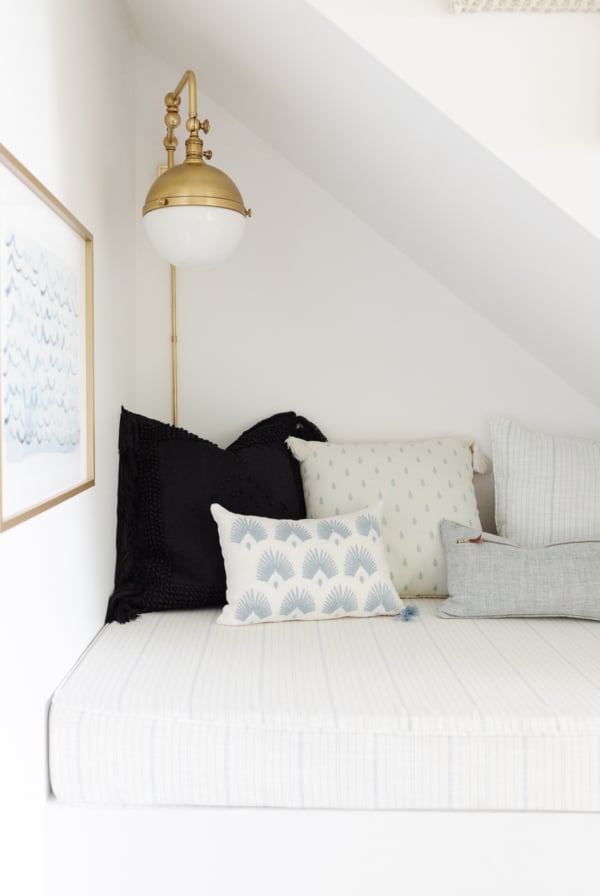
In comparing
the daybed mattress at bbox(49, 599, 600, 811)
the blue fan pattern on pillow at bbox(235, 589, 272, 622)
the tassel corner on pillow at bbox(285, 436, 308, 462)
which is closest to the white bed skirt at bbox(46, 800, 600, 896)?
the daybed mattress at bbox(49, 599, 600, 811)

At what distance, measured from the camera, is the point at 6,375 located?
4.45ft

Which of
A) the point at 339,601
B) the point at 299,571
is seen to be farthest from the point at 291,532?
the point at 339,601

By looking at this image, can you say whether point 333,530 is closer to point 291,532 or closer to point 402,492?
point 291,532

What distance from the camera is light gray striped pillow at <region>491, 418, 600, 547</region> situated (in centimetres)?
245

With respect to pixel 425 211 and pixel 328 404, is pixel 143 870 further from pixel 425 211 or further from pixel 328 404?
pixel 425 211

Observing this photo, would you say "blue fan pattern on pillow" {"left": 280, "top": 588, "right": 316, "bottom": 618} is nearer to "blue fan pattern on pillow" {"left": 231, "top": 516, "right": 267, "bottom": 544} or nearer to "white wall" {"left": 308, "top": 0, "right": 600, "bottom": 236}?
"blue fan pattern on pillow" {"left": 231, "top": 516, "right": 267, "bottom": 544}

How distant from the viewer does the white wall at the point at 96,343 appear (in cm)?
141

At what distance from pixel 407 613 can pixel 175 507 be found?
0.66 m

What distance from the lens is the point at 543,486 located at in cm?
248

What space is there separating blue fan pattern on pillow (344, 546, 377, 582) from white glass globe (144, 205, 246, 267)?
81 cm

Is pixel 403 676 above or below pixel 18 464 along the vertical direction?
below

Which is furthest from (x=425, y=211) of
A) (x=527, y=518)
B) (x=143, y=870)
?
(x=143, y=870)

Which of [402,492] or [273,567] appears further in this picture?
[402,492]

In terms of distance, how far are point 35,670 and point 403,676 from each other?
72 centimetres
